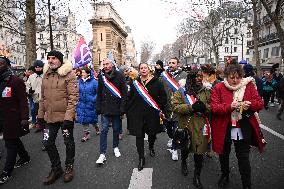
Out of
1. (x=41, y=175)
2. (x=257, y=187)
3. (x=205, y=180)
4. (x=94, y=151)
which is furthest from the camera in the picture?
(x=94, y=151)

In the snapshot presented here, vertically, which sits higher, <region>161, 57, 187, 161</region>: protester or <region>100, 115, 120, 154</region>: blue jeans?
<region>161, 57, 187, 161</region>: protester

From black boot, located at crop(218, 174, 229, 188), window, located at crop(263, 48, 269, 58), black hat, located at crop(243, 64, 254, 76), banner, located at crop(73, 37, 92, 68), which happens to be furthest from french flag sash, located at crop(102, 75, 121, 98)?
window, located at crop(263, 48, 269, 58)

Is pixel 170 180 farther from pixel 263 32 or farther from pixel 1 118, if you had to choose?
pixel 263 32

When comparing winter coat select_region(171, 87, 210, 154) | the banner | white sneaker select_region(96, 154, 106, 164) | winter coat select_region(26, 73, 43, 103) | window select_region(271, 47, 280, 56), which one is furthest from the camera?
window select_region(271, 47, 280, 56)

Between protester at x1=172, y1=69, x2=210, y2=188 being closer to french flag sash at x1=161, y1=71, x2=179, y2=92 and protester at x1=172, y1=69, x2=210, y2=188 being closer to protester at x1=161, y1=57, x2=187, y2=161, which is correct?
protester at x1=161, y1=57, x2=187, y2=161

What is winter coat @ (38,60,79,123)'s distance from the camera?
511 centimetres

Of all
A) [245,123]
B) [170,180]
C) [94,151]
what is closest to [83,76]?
[94,151]

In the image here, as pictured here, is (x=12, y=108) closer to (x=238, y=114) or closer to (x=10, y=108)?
(x=10, y=108)

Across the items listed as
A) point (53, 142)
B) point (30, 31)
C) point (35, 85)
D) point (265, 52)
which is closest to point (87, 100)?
point (35, 85)

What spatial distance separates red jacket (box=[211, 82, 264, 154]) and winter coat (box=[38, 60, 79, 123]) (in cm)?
218

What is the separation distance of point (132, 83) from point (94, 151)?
2.00 m

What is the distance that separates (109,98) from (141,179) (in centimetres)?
181

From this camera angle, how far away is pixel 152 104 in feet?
19.0

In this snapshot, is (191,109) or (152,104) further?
(152,104)
